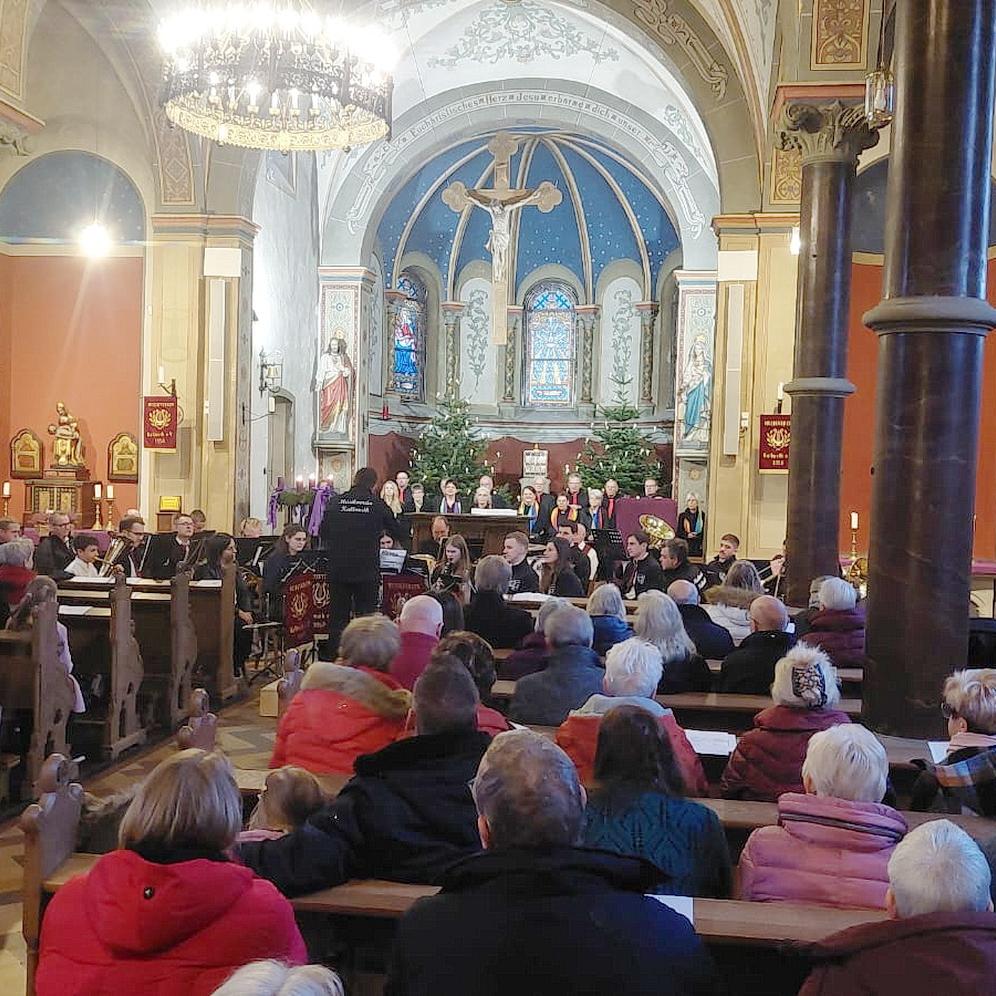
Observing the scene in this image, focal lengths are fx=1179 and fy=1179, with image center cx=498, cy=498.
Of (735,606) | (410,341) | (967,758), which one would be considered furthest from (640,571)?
(410,341)

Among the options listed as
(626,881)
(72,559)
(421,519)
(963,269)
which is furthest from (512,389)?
(626,881)

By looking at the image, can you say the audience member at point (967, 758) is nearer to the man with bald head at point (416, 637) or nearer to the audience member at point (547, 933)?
the audience member at point (547, 933)

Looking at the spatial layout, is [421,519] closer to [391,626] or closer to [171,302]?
[171,302]

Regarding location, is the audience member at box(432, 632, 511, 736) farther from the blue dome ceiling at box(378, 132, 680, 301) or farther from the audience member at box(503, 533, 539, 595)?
the blue dome ceiling at box(378, 132, 680, 301)

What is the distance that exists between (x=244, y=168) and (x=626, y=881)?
14320 millimetres

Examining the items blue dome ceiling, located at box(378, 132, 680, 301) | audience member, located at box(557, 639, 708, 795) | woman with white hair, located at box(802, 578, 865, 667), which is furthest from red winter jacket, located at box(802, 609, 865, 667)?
blue dome ceiling, located at box(378, 132, 680, 301)

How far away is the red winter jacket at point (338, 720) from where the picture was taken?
12.7ft

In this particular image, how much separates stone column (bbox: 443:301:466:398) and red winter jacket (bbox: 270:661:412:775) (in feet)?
67.1

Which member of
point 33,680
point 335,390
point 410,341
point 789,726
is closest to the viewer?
point 789,726

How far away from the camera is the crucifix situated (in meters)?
19.1

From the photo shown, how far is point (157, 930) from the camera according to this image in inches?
83.0

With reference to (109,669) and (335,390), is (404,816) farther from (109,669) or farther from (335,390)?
(335,390)

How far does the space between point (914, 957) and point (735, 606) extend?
4.77m

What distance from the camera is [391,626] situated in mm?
4445
